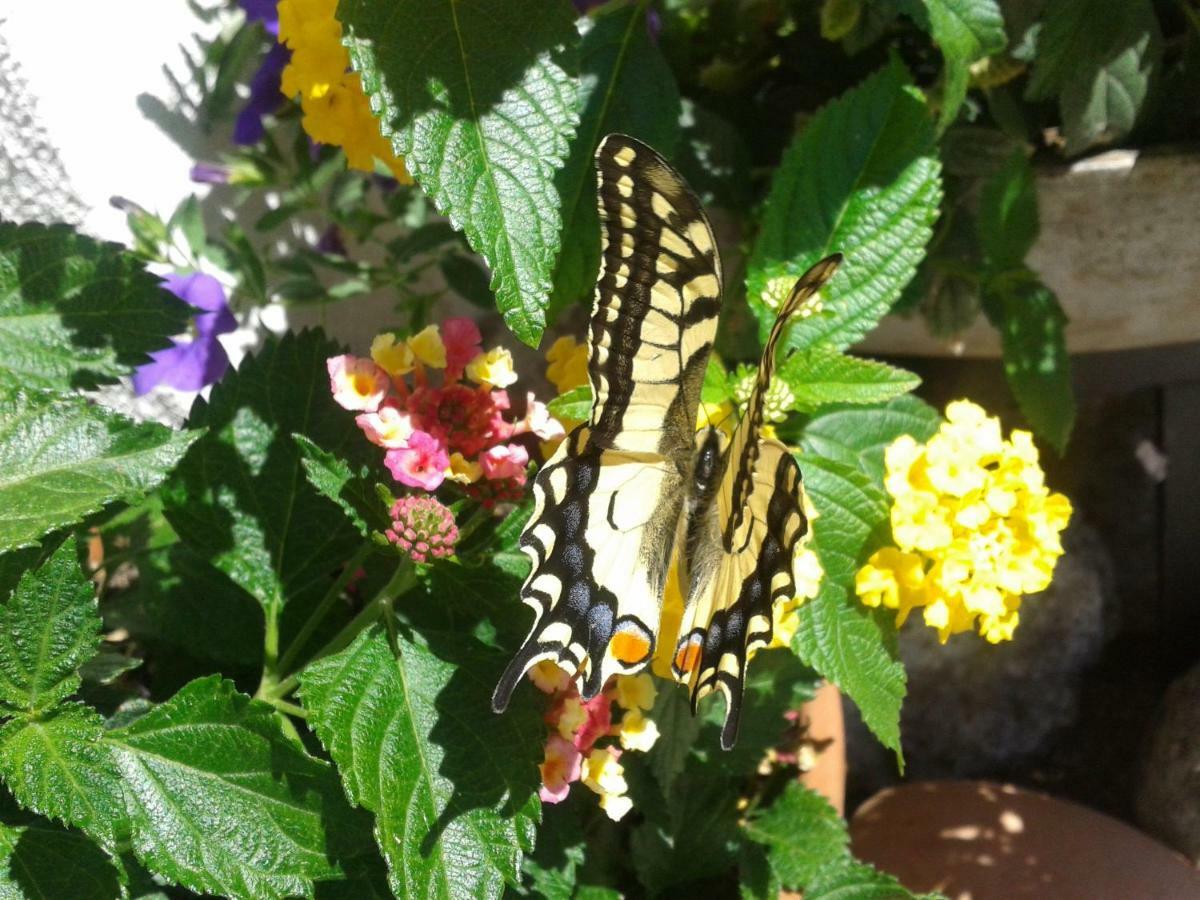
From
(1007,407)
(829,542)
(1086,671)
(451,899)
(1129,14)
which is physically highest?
(1129,14)

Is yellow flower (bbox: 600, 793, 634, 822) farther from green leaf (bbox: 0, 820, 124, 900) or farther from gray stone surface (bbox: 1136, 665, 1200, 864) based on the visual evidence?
gray stone surface (bbox: 1136, 665, 1200, 864)

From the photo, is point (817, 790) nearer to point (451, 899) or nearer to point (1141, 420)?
point (451, 899)

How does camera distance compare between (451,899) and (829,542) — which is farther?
(829,542)

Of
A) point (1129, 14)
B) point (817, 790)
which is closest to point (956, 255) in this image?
point (1129, 14)

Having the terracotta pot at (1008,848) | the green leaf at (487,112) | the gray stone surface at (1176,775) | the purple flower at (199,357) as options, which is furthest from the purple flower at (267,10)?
the gray stone surface at (1176,775)

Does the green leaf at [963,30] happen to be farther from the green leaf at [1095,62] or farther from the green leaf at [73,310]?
the green leaf at [73,310]

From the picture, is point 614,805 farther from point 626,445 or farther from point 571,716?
point 626,445
